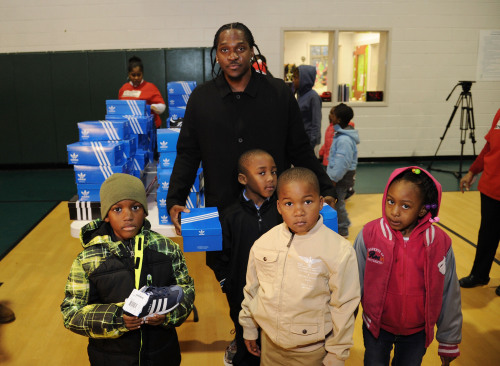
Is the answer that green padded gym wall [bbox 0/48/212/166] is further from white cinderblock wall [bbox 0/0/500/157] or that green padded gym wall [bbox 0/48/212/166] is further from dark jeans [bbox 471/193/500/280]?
dark jeans [bbox 471/193/500/280]

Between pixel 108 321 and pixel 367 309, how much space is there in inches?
41.0

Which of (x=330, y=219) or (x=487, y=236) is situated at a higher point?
(x=330, y=219)

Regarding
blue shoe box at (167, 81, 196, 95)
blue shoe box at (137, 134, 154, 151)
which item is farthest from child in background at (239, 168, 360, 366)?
blue shoe box at (167, 81, 196, 95)

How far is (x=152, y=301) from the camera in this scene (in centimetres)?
148

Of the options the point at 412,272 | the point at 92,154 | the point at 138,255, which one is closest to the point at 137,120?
the point at 92,154

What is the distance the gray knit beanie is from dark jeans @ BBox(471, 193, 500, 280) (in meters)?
2.71

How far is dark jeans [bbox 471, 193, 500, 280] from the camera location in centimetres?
323

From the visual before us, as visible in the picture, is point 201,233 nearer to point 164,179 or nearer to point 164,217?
point 164,217

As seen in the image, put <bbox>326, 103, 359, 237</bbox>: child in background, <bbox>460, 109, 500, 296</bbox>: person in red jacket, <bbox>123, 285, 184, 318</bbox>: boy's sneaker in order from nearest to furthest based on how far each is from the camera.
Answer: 1. <bbox>123, 285, 184, 318</bbox>: boy's sneaker
2. <bbox>460, 109, 500, 296</bbox>: person in red jacket
3. <bbox>326, 103, 359, 237</bbox>: child in background

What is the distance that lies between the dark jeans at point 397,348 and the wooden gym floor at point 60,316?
0.74 metres

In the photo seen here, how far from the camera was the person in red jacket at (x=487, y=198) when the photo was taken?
Answer: 10.1ft

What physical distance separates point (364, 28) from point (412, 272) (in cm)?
695

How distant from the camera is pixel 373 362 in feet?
6.08

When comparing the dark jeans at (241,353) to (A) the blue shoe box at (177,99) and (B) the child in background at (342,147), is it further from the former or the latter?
(A) the blue shoe box at (177,99)
